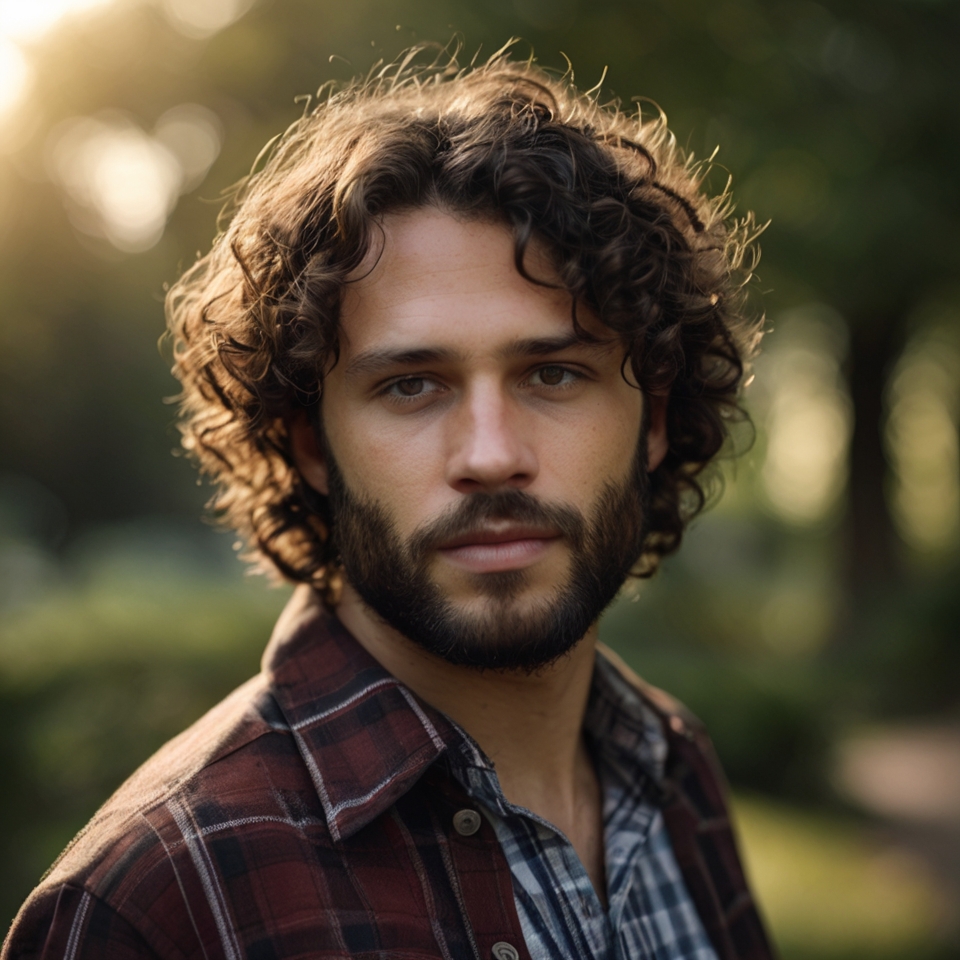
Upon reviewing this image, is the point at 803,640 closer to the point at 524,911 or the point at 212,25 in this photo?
the point at 212,25

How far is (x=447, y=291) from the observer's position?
6.56 feet

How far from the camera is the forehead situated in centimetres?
199

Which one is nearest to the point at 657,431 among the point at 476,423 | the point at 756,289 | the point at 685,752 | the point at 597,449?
the point at 597,449

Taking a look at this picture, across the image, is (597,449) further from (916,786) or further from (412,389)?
(916,786)

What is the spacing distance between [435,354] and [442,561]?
16.8 inches

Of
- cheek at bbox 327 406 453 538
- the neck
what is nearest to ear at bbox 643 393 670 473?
the neck

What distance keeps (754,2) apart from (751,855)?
5.21m

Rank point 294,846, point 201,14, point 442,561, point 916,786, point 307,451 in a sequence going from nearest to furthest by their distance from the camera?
1. point 294,846
2. point 442,561
3. point 307,451
4. point 201,14
5. point 916,786

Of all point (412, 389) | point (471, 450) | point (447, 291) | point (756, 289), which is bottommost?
point (471, 450)

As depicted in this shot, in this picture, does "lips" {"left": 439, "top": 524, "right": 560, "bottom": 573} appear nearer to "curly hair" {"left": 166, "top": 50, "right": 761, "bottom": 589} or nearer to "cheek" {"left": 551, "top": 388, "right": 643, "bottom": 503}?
"cheek" {"left": 551, "top": 388, "right": 643, "bottom": 503}

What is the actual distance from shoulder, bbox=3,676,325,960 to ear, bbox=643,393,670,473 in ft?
3.90

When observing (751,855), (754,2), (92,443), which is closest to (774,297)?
(754,2)

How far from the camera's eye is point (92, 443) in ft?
78.9

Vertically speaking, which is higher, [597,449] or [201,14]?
[201,14]
